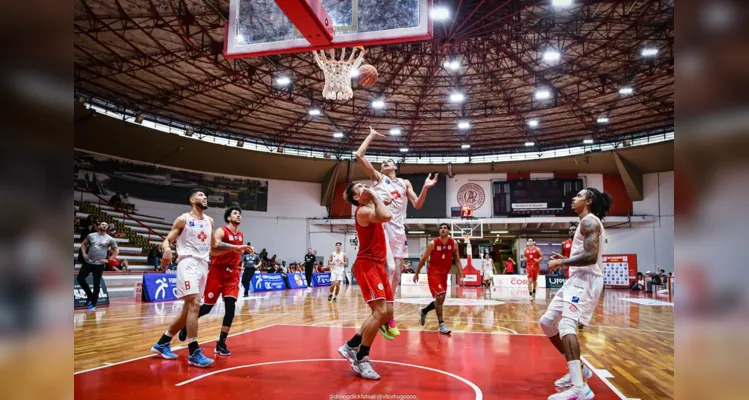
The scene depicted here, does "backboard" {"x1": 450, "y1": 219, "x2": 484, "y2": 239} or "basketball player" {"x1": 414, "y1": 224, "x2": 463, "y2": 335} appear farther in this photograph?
"backboard" {"x1": 450, "y1": 219, "x2": 484, "y2": 239}

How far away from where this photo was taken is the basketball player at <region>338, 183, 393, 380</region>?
500 centimetres

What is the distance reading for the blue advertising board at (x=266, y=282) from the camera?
775 inches

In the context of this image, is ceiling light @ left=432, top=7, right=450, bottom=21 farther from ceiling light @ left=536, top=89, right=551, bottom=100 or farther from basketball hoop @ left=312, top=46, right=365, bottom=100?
ceiling light @ left=536, top=89, right=551, bottom=100

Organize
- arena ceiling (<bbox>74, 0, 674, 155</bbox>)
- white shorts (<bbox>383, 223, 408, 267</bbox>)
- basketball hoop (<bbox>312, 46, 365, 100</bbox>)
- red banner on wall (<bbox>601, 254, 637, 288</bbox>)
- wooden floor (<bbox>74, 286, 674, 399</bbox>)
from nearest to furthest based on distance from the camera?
wooden floor (<bbox>74, 286, 674, 399</bbox>), white shorts (<bbox>383, 223, 408, 267</bbox>), basketball hoop (<bbox>312, 46, 365, 100</bbox>), arena ceiling (<bbox>74, 0, 674, 155</bbox>), red banner on wall (<bbox>601, 254, 637, 288</bbox>)

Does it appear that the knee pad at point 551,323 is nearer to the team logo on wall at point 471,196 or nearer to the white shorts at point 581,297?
the white shorts at point 581,297

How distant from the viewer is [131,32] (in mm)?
18969

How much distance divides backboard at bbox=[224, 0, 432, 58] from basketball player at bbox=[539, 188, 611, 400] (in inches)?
144

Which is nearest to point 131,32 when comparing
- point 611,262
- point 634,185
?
point 611,262

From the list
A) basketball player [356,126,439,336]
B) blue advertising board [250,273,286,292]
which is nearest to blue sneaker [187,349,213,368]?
basketball player [356,126,439,336]

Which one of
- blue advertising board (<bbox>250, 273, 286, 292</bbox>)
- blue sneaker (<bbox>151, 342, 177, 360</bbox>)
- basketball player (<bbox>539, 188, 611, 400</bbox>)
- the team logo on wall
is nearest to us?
basketball player (<bbox>539, 188, 611, 400</bbox>)
